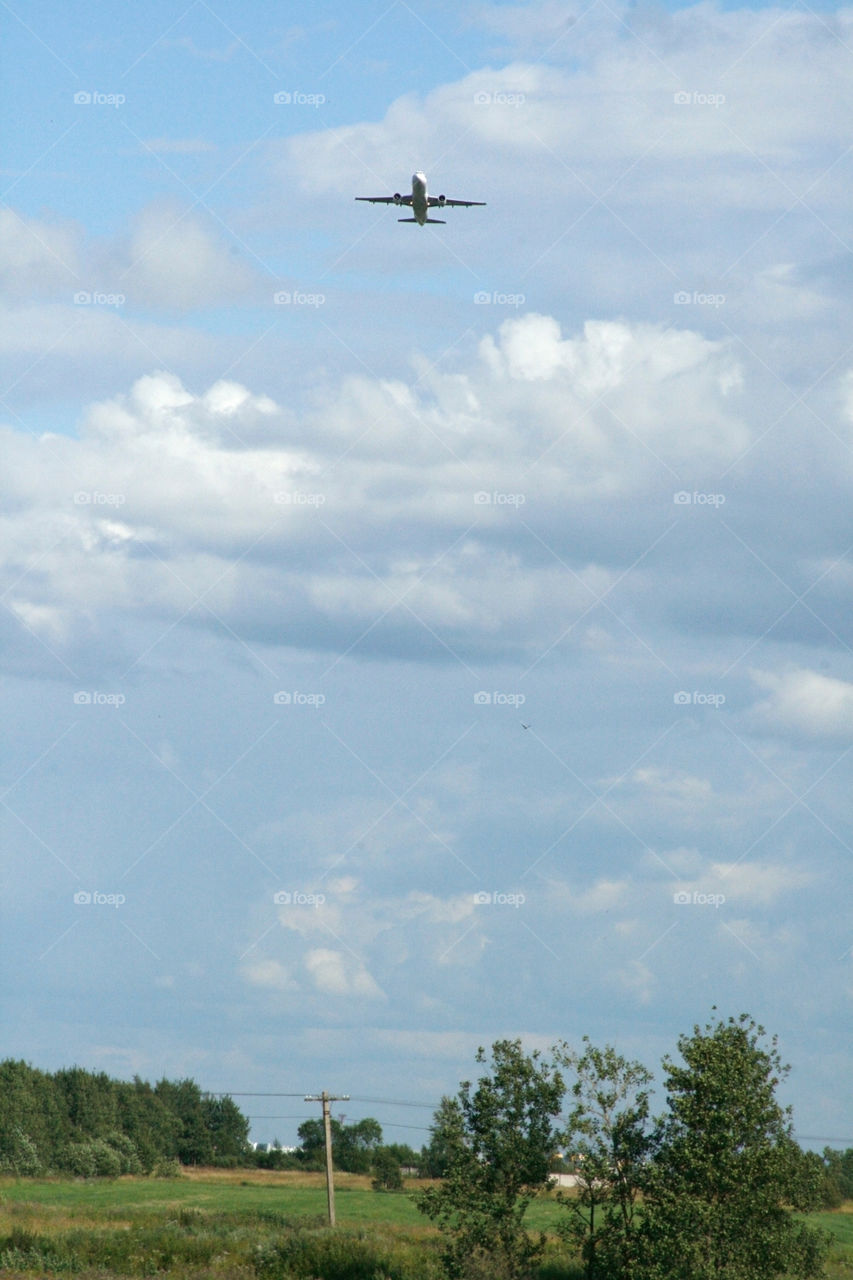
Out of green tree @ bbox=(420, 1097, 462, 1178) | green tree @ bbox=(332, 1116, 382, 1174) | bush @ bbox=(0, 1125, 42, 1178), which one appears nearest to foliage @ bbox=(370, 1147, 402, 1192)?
green tree @ bbox=(332, 1116, 382, 1174)

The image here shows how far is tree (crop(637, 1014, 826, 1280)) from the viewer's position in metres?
49.9

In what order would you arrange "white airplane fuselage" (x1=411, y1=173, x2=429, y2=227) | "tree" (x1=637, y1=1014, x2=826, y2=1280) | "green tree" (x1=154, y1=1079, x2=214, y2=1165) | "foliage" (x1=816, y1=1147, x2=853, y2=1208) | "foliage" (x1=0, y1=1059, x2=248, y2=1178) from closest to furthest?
"tree" (x1=637, y1=1014, x2=826, y2=1280) → "white airplane fuselage" (x1=411, y1=173, x2=429, y2=227) → "foliage" (x1=816, y1=1147, x2=853, y2=1208) → "foliage" (x1=0, y1=1059, x2=248, y2=1178) → "green tree" (x1=154, y1=1079, x2=214, y2=1165)

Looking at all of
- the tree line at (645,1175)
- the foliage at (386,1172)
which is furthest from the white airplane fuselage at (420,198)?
the foliage at (386,1172)

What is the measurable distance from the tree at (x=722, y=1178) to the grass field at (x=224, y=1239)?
800 centimetres

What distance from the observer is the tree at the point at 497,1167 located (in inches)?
2259

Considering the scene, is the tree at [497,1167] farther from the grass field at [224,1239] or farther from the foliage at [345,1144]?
the foliage at [345,1144]

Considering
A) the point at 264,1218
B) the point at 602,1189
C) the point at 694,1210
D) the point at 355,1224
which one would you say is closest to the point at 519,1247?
the point at 602,1189

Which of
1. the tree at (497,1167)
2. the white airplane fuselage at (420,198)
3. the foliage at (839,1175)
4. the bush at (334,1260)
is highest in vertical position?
the white airplane fuselage at (420,198)

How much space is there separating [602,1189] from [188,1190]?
7122cm

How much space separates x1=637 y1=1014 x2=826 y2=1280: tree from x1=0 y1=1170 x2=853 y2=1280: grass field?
800 centimetres

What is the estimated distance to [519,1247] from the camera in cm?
5719

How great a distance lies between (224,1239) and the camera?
77.8 m

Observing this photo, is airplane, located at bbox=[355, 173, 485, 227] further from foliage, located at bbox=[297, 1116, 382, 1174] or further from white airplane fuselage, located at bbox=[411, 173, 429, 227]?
foliage, located at bbox=[297, 1116, 382, 1174]

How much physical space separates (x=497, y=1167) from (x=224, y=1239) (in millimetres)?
26939
